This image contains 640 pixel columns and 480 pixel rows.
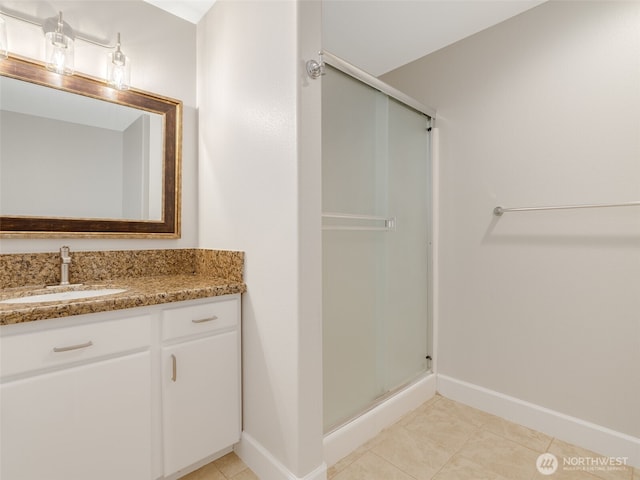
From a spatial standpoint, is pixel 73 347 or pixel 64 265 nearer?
pixel 73 347

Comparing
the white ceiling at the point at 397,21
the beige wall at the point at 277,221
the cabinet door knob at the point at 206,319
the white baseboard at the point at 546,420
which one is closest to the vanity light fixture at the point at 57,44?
the white ceiling at the point at 397,21

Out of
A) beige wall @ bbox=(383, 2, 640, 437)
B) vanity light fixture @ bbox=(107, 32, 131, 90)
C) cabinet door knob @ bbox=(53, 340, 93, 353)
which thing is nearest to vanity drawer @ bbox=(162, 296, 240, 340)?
cabinet door knob @ bbox=(53, 340, 93, 353)

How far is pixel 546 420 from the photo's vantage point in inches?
67.2

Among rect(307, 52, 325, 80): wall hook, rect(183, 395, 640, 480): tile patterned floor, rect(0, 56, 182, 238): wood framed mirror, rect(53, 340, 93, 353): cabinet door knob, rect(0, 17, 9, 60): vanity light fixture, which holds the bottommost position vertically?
rect(183, 395, 640, 480): tile patterned floor

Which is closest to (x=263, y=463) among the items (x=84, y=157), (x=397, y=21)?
(x=84, y=157)

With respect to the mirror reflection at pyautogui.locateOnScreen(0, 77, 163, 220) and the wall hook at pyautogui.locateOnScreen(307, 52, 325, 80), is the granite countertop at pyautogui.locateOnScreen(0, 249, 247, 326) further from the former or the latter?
the wall hook at pyautogui.locateOnScreen(307, 52, 325, 80)

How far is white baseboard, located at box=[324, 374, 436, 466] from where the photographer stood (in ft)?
4.85

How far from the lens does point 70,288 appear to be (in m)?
1.41

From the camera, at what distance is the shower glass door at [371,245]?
1567mm

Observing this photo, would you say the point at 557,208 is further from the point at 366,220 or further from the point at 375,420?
the point at 375,420

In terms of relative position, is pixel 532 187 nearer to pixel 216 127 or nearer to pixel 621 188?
pixel 621 188

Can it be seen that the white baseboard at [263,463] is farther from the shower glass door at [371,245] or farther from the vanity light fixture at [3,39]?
the vanity light fixture at [3,39]

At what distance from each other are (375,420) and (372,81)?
70.6 inches

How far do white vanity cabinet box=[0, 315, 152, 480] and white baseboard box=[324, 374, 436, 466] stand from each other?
770 millimetres
